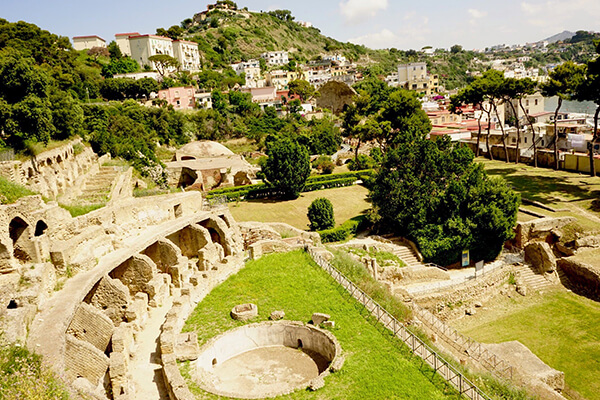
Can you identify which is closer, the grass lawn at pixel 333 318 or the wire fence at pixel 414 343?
the grass lawn at pixel 333 318

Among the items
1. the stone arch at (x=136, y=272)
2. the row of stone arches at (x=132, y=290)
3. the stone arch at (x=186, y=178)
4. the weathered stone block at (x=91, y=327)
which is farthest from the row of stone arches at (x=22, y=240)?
the stone arch at (x=186, y=178)

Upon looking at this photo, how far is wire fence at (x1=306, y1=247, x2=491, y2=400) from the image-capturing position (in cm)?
1211

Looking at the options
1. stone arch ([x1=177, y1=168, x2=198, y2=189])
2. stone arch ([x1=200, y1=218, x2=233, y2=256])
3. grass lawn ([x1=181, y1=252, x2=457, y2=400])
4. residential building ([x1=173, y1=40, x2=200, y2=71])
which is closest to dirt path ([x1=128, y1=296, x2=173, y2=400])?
grass lawn ([x1=181, y1=252, x2=457, y2=400])

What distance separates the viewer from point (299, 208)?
34781mm

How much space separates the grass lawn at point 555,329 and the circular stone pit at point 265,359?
9.00 metres

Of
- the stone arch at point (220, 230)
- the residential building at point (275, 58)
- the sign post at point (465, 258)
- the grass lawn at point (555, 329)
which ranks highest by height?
the residential building at point (275, 58)

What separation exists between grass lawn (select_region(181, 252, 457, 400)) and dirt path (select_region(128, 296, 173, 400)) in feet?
2.79

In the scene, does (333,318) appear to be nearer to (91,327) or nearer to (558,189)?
(91,327)

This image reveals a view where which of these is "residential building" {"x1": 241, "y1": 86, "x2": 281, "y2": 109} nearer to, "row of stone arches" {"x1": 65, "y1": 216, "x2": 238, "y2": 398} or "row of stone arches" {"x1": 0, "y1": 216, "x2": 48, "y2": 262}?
"row of stone arches" {"x1": 65, "y1": 216, "x2": 238, "y2": 398}

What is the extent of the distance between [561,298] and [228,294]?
644 inches

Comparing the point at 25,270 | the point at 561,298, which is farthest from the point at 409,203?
the point at 25,270

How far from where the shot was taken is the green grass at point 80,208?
63.5ft

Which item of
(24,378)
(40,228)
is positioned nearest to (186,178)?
(40,228)

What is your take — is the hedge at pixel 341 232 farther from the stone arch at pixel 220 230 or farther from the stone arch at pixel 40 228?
the stone arch at pixel 40 228
